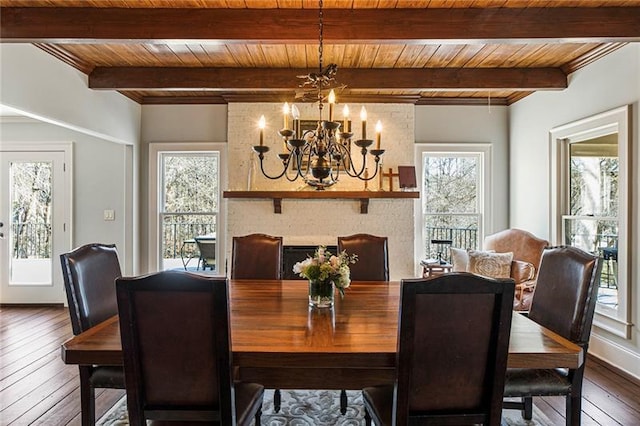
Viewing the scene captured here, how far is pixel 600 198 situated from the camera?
3463mm

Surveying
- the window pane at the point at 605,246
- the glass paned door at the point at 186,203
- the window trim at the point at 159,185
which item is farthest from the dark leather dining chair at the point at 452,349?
the glass paned door at the point at 186,203

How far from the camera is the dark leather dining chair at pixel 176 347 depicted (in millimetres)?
1305

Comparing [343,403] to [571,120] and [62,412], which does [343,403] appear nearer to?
[62,412]

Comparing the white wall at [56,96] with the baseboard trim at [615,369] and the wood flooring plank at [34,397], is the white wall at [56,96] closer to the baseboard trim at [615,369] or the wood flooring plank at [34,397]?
the wood flooring plank at [34,397]

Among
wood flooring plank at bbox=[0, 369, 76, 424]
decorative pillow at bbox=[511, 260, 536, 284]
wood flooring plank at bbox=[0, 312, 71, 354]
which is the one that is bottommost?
wood flooring plank at bbox=[0, 369, 76, 424]

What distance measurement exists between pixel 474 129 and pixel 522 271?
213cm

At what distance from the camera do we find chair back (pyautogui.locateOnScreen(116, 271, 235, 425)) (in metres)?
1.30

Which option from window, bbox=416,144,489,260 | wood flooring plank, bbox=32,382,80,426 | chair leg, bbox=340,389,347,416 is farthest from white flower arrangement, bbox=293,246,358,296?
window, bbox=416,144,489,260

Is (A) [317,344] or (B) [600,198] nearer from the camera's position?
(A) [317,344]

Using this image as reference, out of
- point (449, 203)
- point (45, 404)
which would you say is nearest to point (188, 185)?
point (45, 404)

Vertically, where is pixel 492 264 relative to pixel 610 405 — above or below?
above

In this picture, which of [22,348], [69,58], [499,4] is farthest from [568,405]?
[69,58]

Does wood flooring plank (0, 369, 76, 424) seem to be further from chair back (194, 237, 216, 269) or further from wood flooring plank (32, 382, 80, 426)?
chair back (194, 237, 216, 269)

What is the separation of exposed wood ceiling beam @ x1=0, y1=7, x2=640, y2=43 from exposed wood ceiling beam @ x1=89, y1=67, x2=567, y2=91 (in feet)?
3.91
